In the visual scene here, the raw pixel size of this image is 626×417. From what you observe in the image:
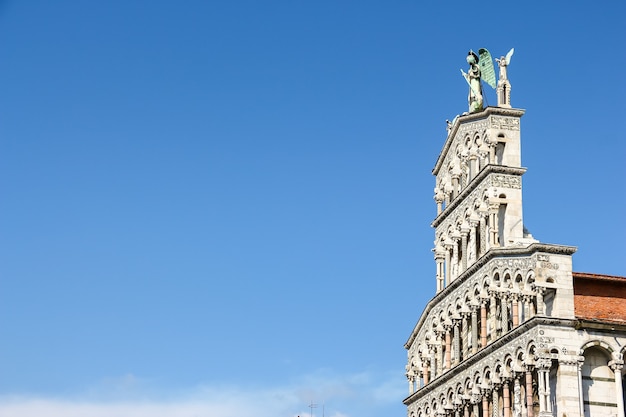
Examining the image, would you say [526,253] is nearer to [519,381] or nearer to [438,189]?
[519,381]

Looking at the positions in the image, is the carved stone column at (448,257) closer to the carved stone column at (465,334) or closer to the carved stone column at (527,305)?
the carved stone column at (465,334)

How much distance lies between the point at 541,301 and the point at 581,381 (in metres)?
3.29

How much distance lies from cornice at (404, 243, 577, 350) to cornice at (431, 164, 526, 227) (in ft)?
11.9

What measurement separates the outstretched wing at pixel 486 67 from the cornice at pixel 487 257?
8.51 meters

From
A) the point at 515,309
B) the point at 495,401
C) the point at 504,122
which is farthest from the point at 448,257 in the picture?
the point at 495,401

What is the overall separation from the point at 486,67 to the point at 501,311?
1202 centimetres

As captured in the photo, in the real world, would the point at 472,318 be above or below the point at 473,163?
below

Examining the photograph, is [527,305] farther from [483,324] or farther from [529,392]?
[483,324]

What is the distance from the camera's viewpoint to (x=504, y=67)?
2077 inches

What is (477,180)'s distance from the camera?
5200 centimetres

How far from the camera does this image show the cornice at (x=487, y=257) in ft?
152

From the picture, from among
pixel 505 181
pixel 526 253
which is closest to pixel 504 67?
pixel 505 181

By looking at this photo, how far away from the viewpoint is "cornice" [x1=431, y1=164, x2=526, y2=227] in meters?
50.7

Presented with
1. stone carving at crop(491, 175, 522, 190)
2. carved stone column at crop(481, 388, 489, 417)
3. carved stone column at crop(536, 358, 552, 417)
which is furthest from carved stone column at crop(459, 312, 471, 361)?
carved stone column at crop(536, 358, 552, 417)
